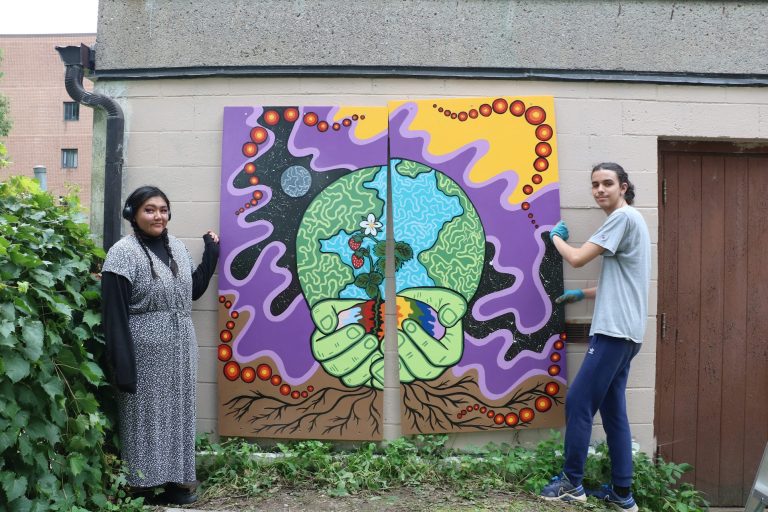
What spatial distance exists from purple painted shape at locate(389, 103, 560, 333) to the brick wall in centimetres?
3210

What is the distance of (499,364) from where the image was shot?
13.7ft

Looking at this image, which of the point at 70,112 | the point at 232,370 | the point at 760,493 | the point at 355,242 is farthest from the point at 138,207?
the point at 70,112

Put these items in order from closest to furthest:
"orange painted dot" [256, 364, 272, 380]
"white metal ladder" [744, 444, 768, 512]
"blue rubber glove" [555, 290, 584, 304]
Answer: "white metal ladder" [744, 444, 768, 512] → "blue rubber glove" [555, 290, 584, 304] → "orange painted dot" [256, 364, 272, 380]

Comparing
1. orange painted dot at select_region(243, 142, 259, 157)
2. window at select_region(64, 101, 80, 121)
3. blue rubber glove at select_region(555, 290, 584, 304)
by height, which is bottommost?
blue rubber glove at select_region(555, 290, 584, 304)

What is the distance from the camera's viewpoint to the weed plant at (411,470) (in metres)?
3.90

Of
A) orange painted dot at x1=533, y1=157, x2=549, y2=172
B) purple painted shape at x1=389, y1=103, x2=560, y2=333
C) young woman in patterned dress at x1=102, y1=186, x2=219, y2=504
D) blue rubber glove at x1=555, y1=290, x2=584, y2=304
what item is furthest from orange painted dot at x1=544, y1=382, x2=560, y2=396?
young woman in patterned dress at x1=102, y1=186, x2=219, y2=504

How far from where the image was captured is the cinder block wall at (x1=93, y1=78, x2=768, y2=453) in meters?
4.25

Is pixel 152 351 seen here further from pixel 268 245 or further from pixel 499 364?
pixel 499 364

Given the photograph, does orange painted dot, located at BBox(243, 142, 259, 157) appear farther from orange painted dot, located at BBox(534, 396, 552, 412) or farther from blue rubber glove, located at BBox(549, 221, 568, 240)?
orange painted dot, located at BBox(534, 396, 552, 412)

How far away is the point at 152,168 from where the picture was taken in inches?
170

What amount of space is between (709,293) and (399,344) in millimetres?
2020

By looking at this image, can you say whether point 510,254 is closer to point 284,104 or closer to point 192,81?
point 284,104

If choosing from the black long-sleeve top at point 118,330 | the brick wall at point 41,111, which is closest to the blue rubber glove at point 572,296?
the black long-sleeve top at point 118,330

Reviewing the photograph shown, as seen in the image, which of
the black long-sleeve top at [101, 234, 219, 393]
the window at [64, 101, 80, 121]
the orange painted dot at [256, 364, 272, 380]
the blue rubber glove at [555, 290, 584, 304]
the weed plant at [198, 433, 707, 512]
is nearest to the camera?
the black long-sleeve top at [101, 234, 219, 393]
